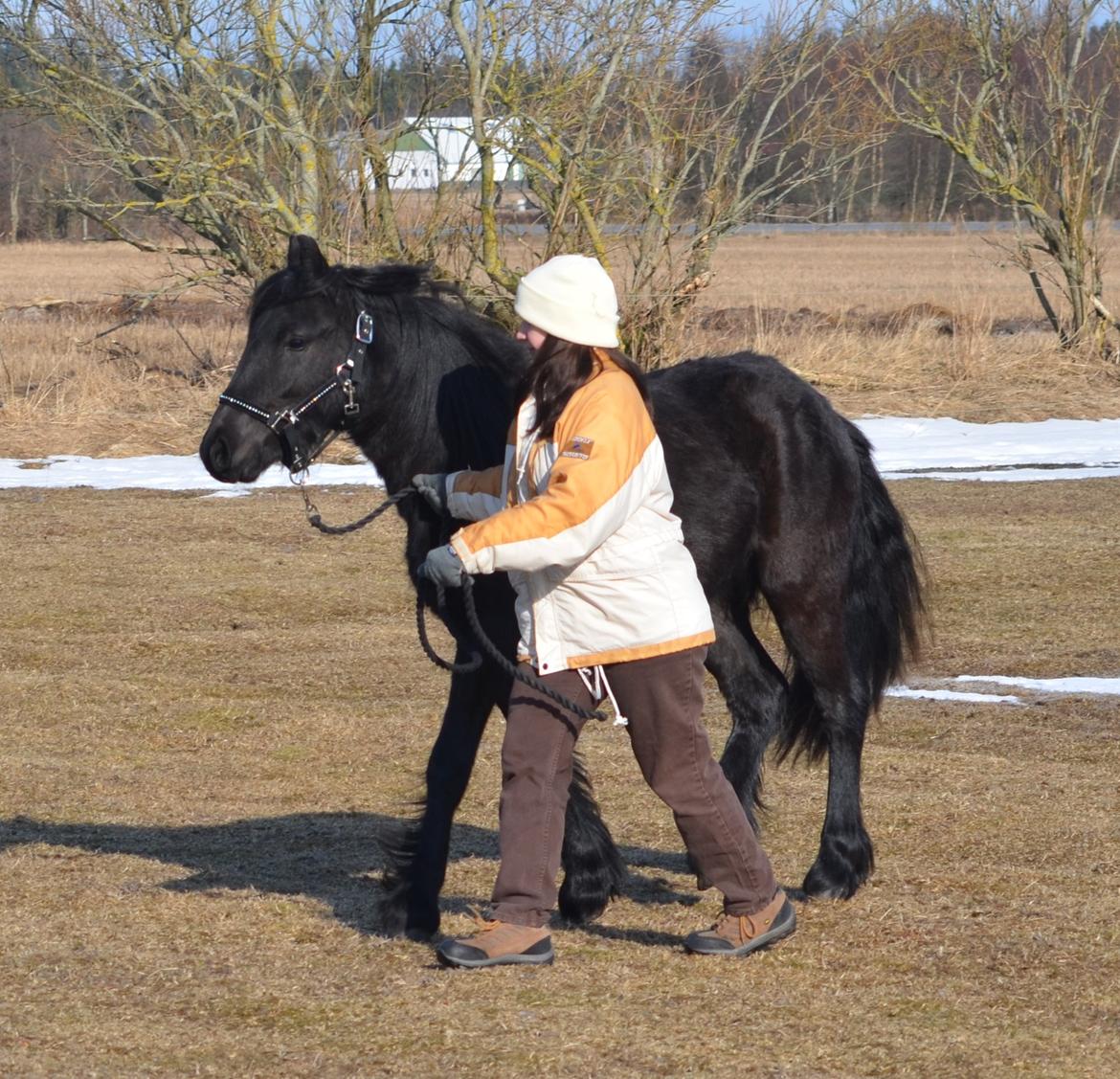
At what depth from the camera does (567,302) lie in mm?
3883

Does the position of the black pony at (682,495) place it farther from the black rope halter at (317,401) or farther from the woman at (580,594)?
the woman at (580,594)

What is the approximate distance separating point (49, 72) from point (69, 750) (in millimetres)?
11200

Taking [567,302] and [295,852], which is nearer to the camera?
[567,302]

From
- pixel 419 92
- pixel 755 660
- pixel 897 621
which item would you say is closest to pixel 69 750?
pixel 755 660

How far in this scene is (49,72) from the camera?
53.5 ft

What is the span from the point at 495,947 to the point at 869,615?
2.03 metres

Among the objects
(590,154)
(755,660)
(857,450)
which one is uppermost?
(590,154)

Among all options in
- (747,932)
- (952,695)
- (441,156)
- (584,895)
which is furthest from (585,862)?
(441,156)

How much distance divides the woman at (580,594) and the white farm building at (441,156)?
41.9ft

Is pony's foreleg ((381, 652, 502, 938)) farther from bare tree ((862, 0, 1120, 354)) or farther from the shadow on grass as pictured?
bare tree ((862, 0, 1120, 354))

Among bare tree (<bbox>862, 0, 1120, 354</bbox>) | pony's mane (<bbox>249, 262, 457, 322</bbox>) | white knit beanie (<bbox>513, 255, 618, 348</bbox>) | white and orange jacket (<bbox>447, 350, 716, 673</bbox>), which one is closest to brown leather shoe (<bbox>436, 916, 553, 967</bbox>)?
white and orange jacket (<bbox>447, 350, 716, 673</bbox>)

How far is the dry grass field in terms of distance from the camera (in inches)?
148

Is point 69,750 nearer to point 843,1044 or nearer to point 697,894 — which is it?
point 697,894

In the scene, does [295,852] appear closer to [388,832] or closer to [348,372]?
[388,832]
